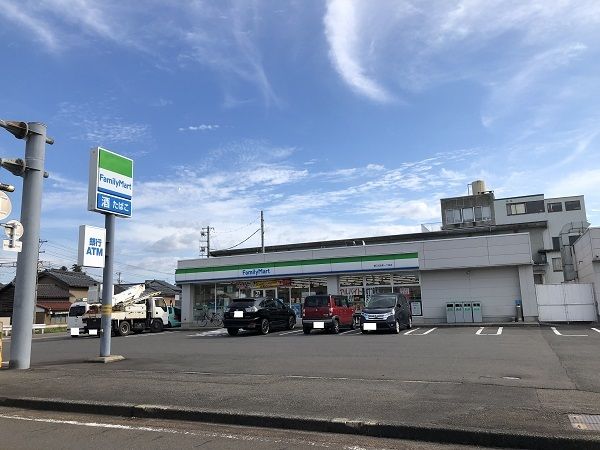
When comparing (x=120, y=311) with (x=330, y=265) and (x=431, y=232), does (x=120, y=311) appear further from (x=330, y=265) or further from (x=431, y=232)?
(x=431, y=232)

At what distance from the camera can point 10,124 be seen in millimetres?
11492

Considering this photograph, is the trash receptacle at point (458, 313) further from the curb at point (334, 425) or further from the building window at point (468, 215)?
the building window at point (468, 215)

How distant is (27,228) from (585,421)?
38.5 feet

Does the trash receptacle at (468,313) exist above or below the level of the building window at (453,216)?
below

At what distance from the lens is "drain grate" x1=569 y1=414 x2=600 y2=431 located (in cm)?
537

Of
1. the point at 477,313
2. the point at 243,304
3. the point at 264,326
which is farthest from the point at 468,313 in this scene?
the point at 243,304

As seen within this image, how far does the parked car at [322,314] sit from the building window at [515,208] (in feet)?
135

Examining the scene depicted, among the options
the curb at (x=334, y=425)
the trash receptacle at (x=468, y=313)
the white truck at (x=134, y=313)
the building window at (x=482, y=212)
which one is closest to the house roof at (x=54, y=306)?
the white truck at (x=134, y=313)

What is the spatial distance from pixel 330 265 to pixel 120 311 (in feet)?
40.1

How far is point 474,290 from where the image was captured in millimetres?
26422

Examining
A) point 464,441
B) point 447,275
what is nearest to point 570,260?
point 447,275

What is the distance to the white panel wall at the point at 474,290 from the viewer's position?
1009 inches

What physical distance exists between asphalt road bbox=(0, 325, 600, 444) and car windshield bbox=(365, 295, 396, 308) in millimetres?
6373

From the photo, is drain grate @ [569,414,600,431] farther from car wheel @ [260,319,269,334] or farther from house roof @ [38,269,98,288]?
house roof @ [38,269,98,288]
